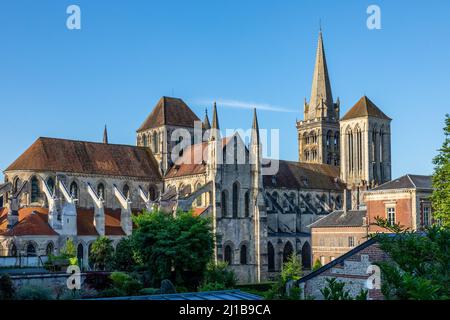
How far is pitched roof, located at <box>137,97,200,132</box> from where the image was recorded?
245 ft

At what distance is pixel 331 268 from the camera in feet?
80.5

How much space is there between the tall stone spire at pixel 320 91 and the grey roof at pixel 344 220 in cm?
3470

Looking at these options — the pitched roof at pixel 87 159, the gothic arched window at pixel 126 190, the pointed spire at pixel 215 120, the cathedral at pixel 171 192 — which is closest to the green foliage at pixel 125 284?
the cathedral at pixel 171 192

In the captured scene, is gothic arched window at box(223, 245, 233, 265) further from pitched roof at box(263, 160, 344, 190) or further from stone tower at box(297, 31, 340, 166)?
stone tower at box(297, 31, 340, 166)

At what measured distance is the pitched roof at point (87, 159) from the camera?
2537 inches

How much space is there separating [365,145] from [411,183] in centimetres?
3533

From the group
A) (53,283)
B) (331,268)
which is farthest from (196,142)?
(331,268)

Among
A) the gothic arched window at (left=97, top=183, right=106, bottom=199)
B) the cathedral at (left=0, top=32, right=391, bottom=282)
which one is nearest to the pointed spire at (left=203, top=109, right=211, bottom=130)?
the cathedral at (left=0, top=32, right=391, bottom=282)

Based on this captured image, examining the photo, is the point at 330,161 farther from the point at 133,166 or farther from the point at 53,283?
the point at 53,283

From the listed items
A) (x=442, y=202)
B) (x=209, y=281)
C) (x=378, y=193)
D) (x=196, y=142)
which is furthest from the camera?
(x=196, y=142)

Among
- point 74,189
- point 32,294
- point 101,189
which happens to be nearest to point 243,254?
point 101,189

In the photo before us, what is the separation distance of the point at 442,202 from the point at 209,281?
18.4 meters

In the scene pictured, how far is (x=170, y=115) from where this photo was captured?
7506 cm

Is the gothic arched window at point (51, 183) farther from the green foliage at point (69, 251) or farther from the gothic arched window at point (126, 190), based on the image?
the green foliage at point (69, 251)
